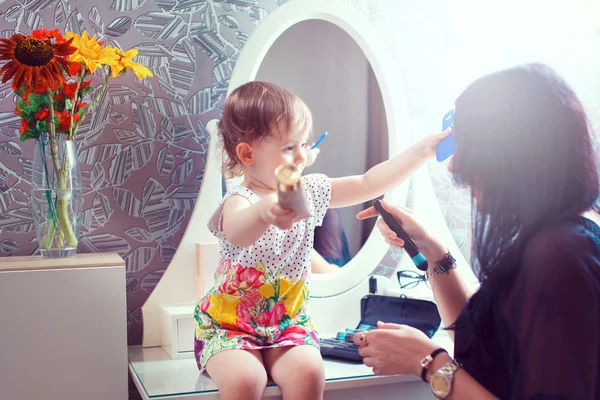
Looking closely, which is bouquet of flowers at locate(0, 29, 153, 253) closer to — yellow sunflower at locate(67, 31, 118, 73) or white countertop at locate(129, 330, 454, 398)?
yellow sunflower at locate(67, 31, 118, 73)

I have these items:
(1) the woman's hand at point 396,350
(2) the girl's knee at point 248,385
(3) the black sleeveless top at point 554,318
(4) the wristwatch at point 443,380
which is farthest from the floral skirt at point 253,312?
(3) the black sleeveless top at point 554,318

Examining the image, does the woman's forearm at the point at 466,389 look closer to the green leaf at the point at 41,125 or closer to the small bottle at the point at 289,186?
the small bottle at the point at 289,186

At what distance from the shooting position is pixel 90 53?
143 centimetres

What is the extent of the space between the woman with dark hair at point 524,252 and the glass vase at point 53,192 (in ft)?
2.67

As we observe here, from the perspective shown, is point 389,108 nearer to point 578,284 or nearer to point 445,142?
point 445,142

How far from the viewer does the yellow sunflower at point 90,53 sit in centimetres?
142

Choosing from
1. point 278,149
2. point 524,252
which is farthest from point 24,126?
point 524,252

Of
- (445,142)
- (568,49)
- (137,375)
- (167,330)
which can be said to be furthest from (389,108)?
(137,375)

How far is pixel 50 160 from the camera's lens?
57.6 inches

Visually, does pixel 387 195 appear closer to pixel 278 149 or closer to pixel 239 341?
pixel 278 149

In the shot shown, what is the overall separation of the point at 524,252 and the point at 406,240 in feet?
1.33

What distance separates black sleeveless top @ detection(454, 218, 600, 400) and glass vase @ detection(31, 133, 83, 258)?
99 cm

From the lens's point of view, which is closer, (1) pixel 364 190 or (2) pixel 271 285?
(2) pixel 271 285

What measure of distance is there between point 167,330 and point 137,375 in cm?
20
